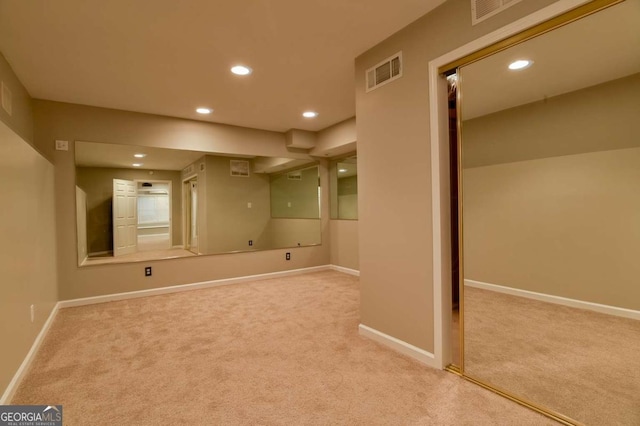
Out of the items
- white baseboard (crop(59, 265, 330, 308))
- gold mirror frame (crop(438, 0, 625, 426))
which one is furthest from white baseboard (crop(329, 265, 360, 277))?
gold mirror frame (crop(438, 0, 625, 426))

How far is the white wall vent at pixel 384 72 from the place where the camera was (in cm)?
241

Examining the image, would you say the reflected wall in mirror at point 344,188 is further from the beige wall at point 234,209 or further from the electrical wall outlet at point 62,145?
the electrical wall outlet at point 62,145

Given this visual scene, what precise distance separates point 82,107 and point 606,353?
6.02m

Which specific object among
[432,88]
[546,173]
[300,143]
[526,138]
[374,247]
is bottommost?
[374,247]

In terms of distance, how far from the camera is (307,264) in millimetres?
5625

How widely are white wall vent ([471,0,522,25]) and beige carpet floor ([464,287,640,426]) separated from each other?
1.94 m

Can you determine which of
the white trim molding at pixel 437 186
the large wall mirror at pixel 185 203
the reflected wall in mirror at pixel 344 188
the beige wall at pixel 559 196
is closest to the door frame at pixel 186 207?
the large wall mirror at pixel 185 203

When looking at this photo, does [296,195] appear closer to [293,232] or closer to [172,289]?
[293,232]

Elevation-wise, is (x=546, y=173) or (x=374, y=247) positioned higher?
(x=546, y=173)

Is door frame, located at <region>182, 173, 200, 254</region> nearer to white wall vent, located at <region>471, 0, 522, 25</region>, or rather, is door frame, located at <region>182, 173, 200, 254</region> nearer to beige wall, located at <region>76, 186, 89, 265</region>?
beige wall, located at <region>76, 186, 89, 265</region>

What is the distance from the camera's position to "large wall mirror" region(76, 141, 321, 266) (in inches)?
157

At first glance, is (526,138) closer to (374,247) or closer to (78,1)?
(374,247)

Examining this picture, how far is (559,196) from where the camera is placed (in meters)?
2.65

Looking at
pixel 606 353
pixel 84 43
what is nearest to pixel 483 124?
pixel 606 353
